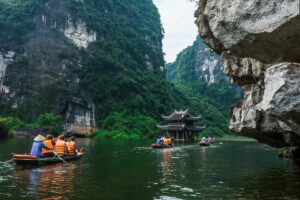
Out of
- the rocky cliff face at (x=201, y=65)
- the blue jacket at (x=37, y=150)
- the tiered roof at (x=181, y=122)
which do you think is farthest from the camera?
the rocky cliff face at (x=201, y=65)

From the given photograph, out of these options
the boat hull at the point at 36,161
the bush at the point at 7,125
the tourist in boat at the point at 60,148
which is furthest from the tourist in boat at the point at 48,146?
the bush at the point at 7,125

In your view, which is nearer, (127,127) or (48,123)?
(48,123)

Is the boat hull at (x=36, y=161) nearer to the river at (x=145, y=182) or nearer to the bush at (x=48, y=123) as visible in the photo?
the river at (x=145, y=182)

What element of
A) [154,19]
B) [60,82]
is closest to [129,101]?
[60,82]

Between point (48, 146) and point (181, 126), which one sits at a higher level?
point (181, 126)

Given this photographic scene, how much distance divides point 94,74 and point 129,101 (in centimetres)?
1100

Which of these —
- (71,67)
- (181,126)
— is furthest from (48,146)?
(71,67)

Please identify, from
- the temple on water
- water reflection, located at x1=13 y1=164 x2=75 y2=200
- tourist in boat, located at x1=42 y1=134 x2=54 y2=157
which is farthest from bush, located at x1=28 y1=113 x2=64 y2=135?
water reflection, located at x1=13 y1=164 x2=75 y2=200

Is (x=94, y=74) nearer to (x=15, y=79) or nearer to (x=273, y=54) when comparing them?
(x=15, y=79)

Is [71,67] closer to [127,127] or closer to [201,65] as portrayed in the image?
[127,127]

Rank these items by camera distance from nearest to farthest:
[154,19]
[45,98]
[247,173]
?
[247,173]
[45,98]
[154,19]

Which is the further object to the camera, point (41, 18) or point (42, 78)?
point (41, 18)

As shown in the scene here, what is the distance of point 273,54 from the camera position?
11.5m

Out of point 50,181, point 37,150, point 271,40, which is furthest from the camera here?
point 37,150
